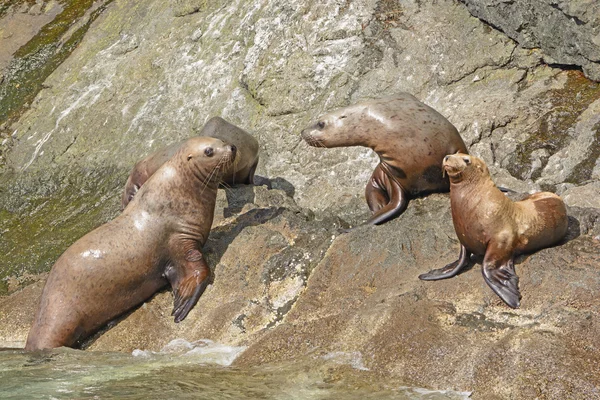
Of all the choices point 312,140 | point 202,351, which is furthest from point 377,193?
point 202,351

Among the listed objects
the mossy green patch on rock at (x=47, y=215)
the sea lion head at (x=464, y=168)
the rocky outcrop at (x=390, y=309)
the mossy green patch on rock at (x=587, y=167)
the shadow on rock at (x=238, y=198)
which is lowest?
the mossy green patch on rock at (x=587, y=167)

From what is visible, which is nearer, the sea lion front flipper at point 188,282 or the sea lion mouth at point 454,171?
the sea lion mouth at point 454,171

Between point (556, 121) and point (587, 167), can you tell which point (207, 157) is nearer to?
point (587, 167)

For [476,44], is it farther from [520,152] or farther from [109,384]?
[109,384]

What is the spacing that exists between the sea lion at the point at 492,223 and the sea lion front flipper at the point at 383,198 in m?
1.17

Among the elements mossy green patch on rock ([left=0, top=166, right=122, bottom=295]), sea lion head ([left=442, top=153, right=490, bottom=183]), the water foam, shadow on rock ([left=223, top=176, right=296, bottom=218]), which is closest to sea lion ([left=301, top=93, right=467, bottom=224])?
shadow on rock ([left=223, top=176, right=296, bottom=218])

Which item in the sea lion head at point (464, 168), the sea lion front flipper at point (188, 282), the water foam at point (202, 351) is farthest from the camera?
the sea lion front flipper at point (188, 282)

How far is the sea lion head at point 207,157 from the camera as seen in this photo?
27.7 ft

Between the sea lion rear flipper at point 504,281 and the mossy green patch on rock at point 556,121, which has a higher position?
the sea lion rear flipper at point 504,281

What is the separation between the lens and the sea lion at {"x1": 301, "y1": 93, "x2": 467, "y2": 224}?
8.45m

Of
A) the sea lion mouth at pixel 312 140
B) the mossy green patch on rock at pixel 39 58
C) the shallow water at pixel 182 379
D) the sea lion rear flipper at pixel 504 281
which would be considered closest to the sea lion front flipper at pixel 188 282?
the shallow water at pixel 182 379

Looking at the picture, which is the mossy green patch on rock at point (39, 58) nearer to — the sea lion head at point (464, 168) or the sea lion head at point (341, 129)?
the sea lion head at point (341, 129)

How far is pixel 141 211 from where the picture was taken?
8242 millimetres

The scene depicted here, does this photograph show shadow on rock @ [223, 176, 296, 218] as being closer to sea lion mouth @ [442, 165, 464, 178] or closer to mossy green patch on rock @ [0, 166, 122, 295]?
mossy green patch on rock @ [0, 166, 122, 295]
